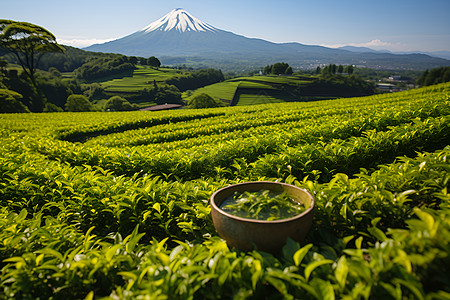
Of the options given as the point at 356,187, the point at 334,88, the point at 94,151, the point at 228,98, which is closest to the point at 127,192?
the point at 356,187

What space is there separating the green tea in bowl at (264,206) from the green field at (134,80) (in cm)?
9504

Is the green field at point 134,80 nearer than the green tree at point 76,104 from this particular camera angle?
No

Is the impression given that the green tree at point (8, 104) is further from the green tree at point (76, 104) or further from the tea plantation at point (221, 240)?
the tea plantation at point (221, 240)

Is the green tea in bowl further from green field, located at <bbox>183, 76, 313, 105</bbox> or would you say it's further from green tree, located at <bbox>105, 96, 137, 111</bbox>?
green tree, located at <bbox>105, 96, 137, 111</bbox>

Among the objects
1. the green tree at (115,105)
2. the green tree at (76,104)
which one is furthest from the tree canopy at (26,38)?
the green tree at (115,105)

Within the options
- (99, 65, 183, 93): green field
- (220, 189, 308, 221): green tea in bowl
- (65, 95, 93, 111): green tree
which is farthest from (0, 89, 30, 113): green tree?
(99, 65, 183, 93): green field

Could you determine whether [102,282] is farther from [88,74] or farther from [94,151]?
[88,74]

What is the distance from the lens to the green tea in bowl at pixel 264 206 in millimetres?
2082

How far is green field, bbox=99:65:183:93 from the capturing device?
90.7 meters

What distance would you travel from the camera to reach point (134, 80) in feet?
329

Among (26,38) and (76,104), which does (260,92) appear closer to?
(76,104)

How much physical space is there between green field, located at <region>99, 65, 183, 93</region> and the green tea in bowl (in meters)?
95.0

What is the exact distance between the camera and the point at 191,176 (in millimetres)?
4926

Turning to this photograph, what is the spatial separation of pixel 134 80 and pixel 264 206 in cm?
10998
